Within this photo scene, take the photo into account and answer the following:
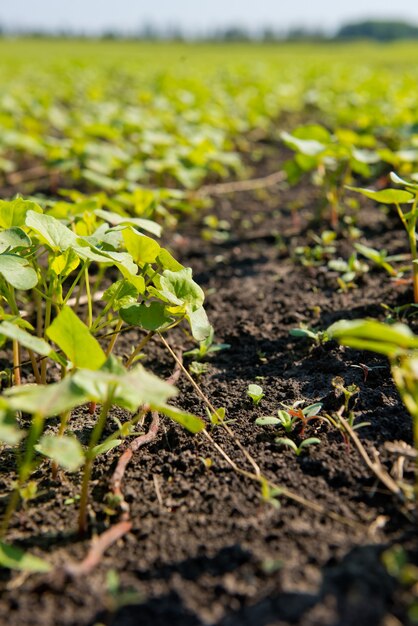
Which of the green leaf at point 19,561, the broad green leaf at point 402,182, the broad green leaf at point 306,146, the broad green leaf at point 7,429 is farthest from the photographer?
the broad green leaf at point 306,146

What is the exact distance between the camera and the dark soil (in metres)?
0.93

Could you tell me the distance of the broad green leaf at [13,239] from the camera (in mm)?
1415

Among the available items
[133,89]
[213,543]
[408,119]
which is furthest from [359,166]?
[133,89]

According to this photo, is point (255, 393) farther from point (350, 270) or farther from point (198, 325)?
point (350, 270)

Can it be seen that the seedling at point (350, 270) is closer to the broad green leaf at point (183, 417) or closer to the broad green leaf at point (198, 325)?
the broad green leaf at point (198, 325)

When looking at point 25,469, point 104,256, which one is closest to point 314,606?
point 25,469

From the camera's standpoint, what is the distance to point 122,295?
1493 millimetres

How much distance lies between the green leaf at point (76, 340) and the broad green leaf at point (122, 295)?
1.27 feet

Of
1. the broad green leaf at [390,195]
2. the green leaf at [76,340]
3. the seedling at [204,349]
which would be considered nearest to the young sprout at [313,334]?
the seedling at [204,349]

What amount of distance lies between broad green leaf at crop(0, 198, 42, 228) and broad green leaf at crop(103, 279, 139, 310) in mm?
308

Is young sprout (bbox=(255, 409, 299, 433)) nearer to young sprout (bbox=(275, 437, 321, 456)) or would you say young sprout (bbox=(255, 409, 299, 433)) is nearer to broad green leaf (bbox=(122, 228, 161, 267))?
young sprout (bbox=(275, 437, 321, 456))

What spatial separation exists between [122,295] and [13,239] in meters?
0.29

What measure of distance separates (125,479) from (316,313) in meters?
0.97

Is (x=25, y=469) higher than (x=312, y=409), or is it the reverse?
(x=25, y=469)
